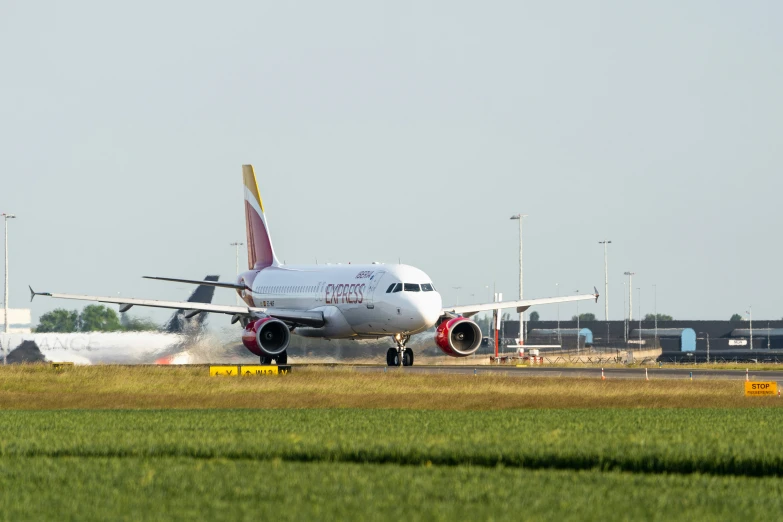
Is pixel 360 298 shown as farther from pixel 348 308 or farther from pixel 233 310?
pixel 233 310

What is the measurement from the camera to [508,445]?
22656 mm

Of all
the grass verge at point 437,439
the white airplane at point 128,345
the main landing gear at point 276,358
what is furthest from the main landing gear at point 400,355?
the grass verge at point 437,439

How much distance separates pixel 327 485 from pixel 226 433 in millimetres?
8258

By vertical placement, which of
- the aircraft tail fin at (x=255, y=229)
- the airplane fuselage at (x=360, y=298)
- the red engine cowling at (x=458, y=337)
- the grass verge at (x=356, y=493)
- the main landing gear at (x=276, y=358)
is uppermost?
the aircraft tail fin at (x=255, y=229)

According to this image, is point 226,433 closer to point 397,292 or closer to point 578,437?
point 578,437

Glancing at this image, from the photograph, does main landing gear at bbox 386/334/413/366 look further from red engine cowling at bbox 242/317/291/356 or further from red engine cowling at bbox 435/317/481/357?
red engine cowling at bbox 242/317/291/356

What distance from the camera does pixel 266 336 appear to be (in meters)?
55.5

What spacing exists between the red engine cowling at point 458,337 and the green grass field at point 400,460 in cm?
1756

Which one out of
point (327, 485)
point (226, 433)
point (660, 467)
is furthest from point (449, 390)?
point (327, 485)

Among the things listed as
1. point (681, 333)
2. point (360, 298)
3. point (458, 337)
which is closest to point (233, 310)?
point (360, 298)

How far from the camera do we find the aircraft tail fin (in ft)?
217

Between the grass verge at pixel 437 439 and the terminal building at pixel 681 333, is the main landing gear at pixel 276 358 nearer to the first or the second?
the grass verge at pixel 437 439

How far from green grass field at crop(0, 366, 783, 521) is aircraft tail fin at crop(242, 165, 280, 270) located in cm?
2730

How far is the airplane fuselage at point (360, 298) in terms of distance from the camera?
175 ft
